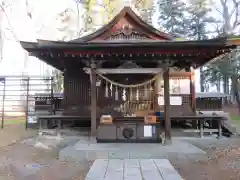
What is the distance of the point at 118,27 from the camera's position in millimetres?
10859

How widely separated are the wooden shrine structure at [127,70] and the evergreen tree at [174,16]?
2535 centimetres

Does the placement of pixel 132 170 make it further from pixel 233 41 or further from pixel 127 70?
pixel 233 41

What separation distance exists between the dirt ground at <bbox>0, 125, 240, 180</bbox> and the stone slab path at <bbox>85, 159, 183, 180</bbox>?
0.31 metres

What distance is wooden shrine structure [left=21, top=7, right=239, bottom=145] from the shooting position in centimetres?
788

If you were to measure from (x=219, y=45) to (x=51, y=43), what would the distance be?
5.02 metres

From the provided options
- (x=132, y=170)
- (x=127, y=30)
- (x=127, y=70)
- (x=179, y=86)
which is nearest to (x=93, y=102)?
Result: (x=127, y=70)

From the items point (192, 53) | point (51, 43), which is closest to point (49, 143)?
point (51, 43)

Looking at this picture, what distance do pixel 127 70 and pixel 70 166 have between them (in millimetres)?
3835

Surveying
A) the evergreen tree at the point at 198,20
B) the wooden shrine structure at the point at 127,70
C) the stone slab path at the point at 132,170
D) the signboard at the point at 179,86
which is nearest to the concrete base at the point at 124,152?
the stone slab path at the point at 132,170

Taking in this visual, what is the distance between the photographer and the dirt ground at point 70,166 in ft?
19.1

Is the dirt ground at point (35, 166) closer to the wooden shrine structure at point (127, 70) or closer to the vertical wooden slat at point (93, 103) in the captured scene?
the vertical wooden slat at point (93, 103)

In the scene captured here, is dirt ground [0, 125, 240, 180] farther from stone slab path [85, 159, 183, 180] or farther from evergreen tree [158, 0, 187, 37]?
evergreen tree [158, 0, 187, 37]

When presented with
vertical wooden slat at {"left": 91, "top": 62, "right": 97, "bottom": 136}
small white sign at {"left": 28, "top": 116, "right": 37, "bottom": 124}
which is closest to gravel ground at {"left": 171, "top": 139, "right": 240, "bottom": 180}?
vertical wooden slat at {"left": 91, "top": 62, "right": 97, "bottom": 136}

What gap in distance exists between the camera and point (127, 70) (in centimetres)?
901
